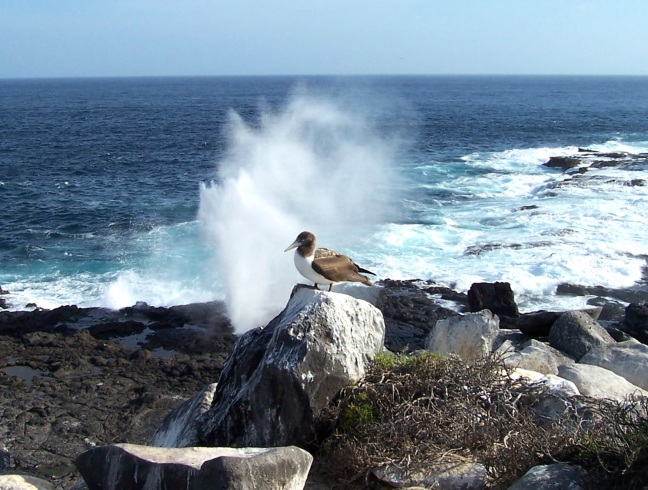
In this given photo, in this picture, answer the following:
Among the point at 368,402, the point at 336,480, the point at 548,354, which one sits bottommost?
the point at 548,354

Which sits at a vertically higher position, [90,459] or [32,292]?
[90,459]

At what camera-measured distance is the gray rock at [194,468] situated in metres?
5.87

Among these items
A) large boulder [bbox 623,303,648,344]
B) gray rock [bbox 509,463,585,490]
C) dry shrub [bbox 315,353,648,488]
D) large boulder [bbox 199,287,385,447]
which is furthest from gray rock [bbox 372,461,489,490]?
large boulder [bbox 623,303,648,344]

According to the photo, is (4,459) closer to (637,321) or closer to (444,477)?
(444,477)

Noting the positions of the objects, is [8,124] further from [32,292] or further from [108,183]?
[32,292]

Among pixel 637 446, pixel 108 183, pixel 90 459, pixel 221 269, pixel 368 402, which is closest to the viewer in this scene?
pixel 637 446

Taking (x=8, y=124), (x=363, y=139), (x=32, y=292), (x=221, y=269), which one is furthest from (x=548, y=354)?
(x=8, y=124)

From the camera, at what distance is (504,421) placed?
6.93 meters

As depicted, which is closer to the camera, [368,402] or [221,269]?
[368,402]

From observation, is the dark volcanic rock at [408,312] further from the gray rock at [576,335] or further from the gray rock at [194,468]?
the gray rock at [194,468]

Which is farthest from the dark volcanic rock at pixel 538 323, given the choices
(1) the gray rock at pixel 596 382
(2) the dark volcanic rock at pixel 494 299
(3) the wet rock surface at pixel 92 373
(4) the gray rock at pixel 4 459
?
(4) the gray rock at pixel 4 459

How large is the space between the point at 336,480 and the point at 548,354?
7.03m

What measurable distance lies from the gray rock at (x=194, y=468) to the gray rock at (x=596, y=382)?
5.33 metres

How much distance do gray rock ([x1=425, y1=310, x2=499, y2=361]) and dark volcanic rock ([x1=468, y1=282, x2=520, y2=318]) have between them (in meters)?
5.81
